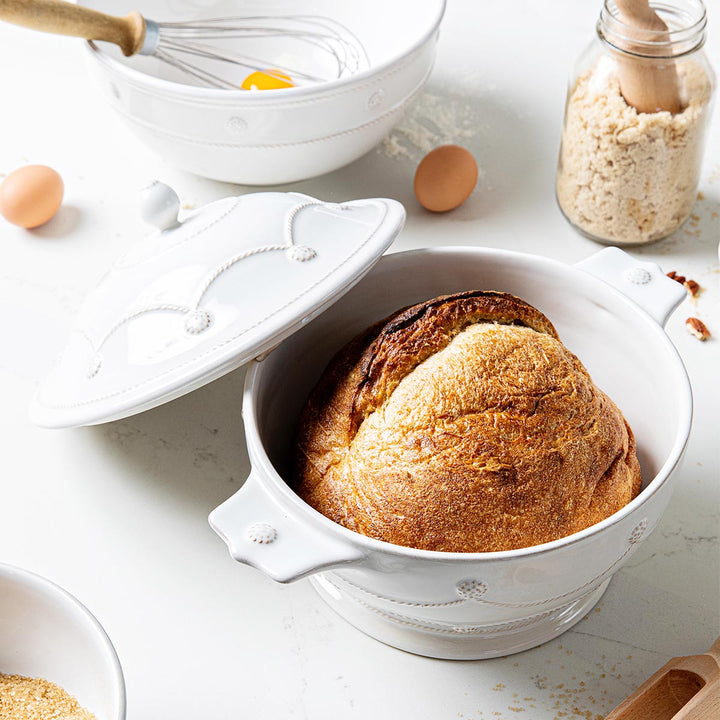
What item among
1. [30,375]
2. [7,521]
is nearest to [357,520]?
[7,521]

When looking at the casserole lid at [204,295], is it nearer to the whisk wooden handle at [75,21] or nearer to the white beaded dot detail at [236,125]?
the white beaded dot detail at [236,125]

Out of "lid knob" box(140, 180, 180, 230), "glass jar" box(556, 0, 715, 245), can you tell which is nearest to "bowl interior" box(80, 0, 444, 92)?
"glass jar" box(556, 0, 715, 245)

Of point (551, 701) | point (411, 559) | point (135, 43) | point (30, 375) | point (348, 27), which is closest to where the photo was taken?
point (411, 559)

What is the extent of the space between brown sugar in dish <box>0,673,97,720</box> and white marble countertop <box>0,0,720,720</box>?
6 centimetres

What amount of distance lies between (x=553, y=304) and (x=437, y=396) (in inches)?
9.3

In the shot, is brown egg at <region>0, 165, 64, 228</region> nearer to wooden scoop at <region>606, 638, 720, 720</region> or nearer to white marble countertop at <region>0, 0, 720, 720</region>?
white marble countertop at <region>0, 0, 720, 720</region>

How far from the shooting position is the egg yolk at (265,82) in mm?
1317

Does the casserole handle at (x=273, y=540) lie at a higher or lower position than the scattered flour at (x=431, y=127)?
higher

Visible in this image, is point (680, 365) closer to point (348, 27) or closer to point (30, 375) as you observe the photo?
point (30, 375)

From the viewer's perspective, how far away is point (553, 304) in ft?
3.11

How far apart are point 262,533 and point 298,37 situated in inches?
39.8

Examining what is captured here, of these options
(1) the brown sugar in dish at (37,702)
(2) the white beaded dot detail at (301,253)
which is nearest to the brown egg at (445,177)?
(2) the white beaded dot detail at (301,253)

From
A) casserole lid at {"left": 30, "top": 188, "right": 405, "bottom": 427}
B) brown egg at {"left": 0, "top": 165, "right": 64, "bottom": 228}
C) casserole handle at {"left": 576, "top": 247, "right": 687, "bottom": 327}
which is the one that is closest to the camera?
casserole lid at {"left": 30, "top": 188, "right": 405, "bottom": 427}

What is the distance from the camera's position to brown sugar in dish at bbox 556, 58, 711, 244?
111 centimetres
